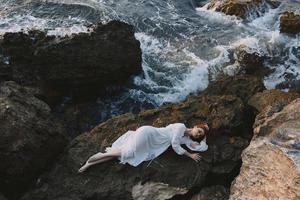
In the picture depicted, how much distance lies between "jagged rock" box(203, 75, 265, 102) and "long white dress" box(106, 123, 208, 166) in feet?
10.4

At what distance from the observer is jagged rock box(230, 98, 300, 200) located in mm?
8797

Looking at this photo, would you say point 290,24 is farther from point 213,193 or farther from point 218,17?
point 213,193

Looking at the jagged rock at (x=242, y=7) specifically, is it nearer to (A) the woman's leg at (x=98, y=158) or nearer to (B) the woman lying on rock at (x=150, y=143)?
(B) the woman lying on rock at (x=150, y=143)

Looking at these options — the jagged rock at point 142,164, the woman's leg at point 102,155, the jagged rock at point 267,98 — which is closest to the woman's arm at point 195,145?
the jagged rock at point 142,164

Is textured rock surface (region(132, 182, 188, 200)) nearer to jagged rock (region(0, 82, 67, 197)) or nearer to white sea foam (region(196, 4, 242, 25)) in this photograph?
jagged rock (region(0, 82, 67, 197))

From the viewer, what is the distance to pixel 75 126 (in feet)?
46.8

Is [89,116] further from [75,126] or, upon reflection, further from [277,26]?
[277,26]

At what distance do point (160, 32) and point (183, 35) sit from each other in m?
0.96

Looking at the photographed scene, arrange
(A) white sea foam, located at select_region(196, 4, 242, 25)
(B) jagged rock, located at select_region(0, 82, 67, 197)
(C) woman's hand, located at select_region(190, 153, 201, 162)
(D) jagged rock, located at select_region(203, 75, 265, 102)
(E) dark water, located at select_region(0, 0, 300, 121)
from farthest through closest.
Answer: (A) white sea foam, located at select_region(196, 4, 242, 25), (E) dark water, located at select_region(0, 0, 300, 121), (D) jagged rock, located at select_region(203, 75, 265, 102), (C) woman's hand, located at select_region(190, 153, 201, 162), (B) jagged rock, located at select_region(0, 82, 67, 197)

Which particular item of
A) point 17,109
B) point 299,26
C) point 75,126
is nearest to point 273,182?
point 17,109

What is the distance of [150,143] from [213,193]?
1925mm

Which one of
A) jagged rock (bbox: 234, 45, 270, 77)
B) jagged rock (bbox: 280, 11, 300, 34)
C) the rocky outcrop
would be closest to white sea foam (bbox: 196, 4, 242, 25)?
jagged rock (bbox: 280, 11, 300, 34)

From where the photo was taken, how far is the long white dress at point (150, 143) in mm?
11008

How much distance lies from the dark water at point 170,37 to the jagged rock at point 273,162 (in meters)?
5.91
